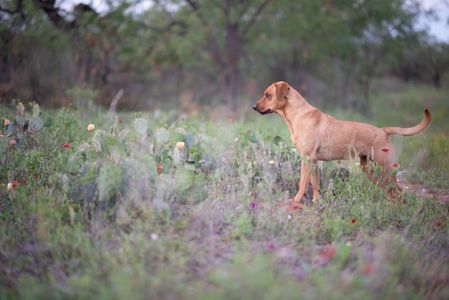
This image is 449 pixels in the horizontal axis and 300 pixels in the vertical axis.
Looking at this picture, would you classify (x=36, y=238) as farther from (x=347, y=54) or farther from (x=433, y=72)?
(x=433, y=72)

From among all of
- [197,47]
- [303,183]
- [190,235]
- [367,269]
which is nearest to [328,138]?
[303,183]

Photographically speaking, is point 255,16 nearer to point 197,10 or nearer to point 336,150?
point 197,10

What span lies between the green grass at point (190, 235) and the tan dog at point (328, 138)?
9.6 inches

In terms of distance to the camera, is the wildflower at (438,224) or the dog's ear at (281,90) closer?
the wildflower at (438,224)

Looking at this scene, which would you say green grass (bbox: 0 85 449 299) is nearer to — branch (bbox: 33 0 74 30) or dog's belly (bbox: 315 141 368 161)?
dog's belly (bbox: 315 141 368 161)

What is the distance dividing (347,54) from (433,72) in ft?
41.5

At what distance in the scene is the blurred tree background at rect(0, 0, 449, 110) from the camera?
12680 millimetres

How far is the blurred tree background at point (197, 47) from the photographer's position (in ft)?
41.6

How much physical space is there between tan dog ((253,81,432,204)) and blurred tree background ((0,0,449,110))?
663cm

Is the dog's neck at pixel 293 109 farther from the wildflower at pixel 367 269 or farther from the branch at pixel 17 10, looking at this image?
the branch at pixel 17 10

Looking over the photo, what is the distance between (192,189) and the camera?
4.21 meters

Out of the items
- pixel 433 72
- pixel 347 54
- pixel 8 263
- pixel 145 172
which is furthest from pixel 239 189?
pixel 433 72

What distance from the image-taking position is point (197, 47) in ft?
56.6

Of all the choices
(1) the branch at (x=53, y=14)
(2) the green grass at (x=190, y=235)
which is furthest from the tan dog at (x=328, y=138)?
(1) the branch at (x=53, y=14)
